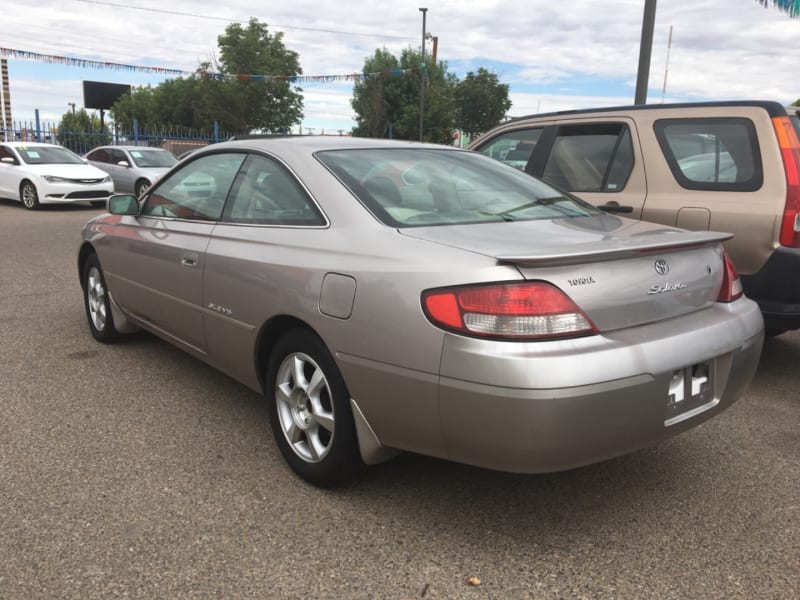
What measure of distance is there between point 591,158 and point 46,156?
1377 cm

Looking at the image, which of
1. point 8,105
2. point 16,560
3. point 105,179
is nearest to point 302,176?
point 16,560

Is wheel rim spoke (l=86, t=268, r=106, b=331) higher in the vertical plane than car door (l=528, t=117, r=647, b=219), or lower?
lower

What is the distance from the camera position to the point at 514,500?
2.88m

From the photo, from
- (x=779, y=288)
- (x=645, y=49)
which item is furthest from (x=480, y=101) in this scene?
(x=779, y=288)

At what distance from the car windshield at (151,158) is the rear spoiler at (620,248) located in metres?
15.7

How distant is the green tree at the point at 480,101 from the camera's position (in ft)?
222

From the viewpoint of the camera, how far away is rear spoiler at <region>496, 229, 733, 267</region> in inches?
89.6

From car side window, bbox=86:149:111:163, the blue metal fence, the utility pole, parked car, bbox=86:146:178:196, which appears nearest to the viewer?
the utility pole

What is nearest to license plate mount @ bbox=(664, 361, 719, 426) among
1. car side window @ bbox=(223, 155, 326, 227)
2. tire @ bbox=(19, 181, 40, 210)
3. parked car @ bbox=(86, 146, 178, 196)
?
car side window @ bbox=(223, 155, 326, 227)

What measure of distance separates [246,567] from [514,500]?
3.67ft

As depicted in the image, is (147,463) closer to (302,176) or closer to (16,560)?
(16,560)

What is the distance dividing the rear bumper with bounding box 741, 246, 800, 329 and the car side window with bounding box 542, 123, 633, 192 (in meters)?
1.13

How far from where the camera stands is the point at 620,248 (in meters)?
2.44

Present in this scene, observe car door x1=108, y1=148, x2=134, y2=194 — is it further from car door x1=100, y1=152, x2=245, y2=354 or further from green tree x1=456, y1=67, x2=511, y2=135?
green tree x1=456, y1=67, x2=511, y2=135
